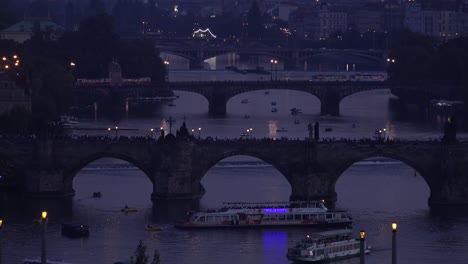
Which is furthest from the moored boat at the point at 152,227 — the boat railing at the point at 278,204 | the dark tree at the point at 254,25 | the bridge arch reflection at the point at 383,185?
the dark tree at the point at 254,25

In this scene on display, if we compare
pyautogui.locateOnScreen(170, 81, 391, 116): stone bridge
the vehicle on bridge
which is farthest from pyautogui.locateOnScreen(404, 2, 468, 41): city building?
pyautogui.locateOnScreen(170, 81, 391, 116): stone bridge

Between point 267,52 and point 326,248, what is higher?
point 267,52

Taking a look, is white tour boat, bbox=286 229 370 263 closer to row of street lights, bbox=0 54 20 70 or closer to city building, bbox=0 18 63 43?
row of street lights, bbox=0 54 20 70

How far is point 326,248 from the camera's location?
187 ft

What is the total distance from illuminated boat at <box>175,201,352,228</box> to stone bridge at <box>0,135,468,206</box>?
3056mm

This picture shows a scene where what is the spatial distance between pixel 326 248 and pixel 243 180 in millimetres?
13018

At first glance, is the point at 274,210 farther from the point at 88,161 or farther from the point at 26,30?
the point at 26,30

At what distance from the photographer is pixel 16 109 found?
3034 inches

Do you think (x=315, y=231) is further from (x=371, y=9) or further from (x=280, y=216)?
(x=371, y=9)

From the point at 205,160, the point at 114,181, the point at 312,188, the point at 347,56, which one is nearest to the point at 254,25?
the point at 347,56

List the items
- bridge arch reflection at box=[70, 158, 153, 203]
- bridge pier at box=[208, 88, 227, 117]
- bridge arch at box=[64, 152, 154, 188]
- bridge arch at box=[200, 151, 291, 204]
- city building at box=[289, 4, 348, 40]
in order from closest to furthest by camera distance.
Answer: bridge arch at box=[200, 151, 291, 204] → bridge arch reflection at box=[70, 158, 153, 203] → bridge arch at box=[64, 152, 154, 188] → bridge pier at box=[208, 88, 227, 117] → city building at box=[289, 4, 348, 40]

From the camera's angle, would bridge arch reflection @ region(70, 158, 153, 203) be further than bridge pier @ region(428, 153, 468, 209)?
Yes

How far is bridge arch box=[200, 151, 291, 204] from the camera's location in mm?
66438

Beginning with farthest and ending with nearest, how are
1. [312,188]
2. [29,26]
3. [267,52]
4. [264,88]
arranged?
[267,52] < [29,26] < [264,88] < [312,188]
